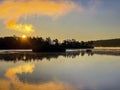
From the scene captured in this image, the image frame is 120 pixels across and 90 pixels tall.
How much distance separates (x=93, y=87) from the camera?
53.6ft

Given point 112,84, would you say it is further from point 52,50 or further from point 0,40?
point 0,40

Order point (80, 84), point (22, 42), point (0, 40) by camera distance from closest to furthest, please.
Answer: point (80, 84) → point (0, 40) → point (22, 42)

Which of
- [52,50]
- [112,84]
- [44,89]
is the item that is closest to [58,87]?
[44,89]

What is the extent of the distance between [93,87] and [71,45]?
5171 inches

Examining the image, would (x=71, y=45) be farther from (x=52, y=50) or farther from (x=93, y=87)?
(x=93, y=87)

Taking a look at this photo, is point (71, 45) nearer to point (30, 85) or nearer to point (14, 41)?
point (14, 41)

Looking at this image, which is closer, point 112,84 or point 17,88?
point 17,88

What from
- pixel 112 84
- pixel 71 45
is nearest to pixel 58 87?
pixel 112 84

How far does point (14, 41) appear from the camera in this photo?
463 ft

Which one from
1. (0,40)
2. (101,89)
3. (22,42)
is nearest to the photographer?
(101,89)

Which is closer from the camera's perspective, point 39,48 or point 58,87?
point 58,87

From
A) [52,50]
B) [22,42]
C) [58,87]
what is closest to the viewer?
[58,87]

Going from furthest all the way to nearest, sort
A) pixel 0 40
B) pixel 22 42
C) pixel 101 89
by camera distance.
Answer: pixel 22 42
pixel 0 40
pixel 101 89

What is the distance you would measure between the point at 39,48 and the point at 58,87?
72980 mm
